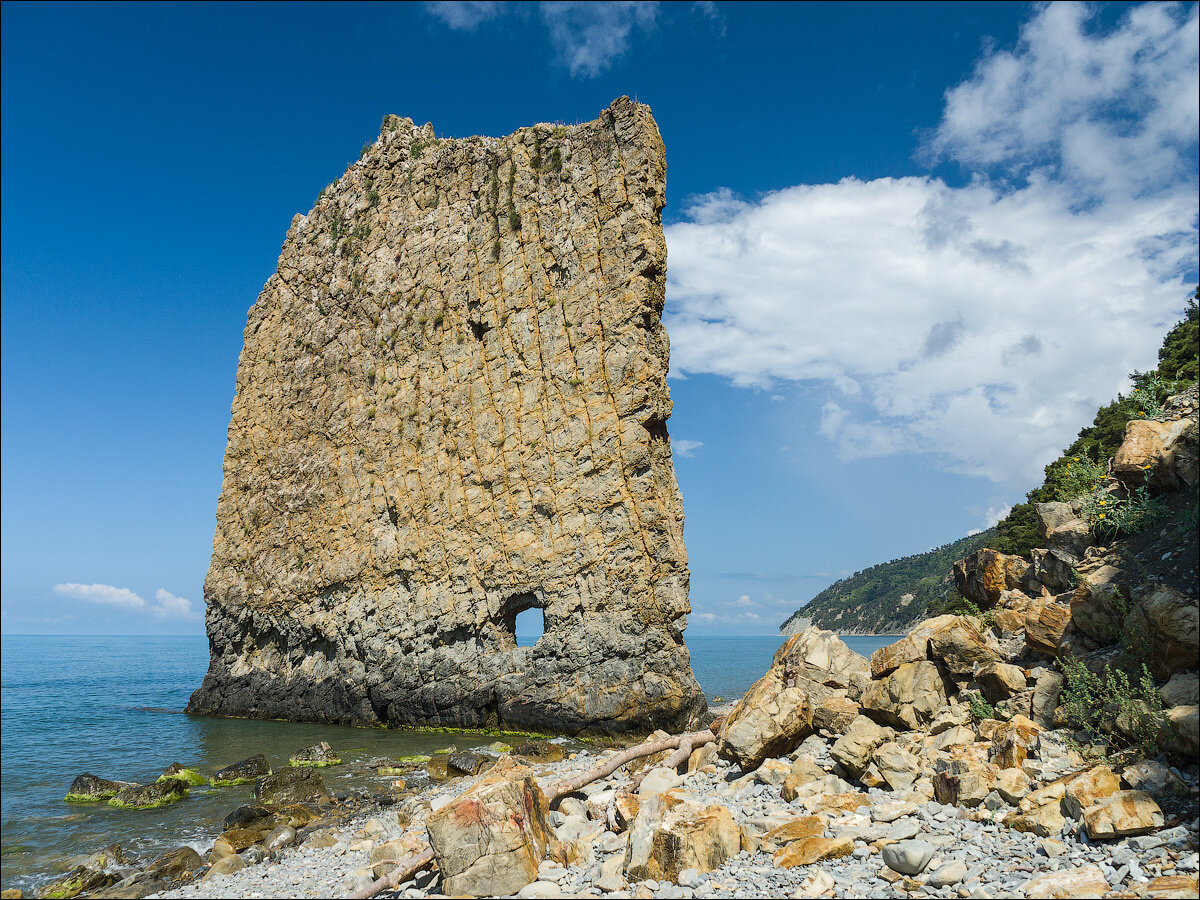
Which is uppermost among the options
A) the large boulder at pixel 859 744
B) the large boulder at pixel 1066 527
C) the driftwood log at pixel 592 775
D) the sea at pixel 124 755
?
the large boulder at pixel 1066 527

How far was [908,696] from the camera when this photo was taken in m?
10.2

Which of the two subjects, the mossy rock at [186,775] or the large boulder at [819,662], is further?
the mossy rock at [186,775]

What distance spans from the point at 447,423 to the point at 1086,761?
81.4ft

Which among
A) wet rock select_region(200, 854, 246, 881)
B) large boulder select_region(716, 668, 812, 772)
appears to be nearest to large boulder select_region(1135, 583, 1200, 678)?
large boulder select_region(716, 668, 812, 772)

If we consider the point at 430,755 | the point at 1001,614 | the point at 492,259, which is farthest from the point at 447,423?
the point at 1001,614

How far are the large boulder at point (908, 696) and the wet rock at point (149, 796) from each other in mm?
16788

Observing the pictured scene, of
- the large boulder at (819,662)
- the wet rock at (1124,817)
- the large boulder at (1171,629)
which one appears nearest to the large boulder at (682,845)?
the wet rock at (1124,817)

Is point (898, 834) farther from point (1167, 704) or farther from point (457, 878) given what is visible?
point (457, 878)

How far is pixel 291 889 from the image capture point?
9797 mm

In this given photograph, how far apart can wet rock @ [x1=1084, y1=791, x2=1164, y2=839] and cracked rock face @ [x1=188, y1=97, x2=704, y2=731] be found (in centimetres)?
1664

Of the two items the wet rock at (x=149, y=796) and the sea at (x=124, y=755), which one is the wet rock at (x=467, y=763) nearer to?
the sea at (x=124, y=755)

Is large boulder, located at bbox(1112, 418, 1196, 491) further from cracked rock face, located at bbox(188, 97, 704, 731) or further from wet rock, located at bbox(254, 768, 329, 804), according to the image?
wet rock, located at bbox(254, 768, 329, 804)

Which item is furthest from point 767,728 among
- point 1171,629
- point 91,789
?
point 91,789

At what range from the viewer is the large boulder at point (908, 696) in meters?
10.0
